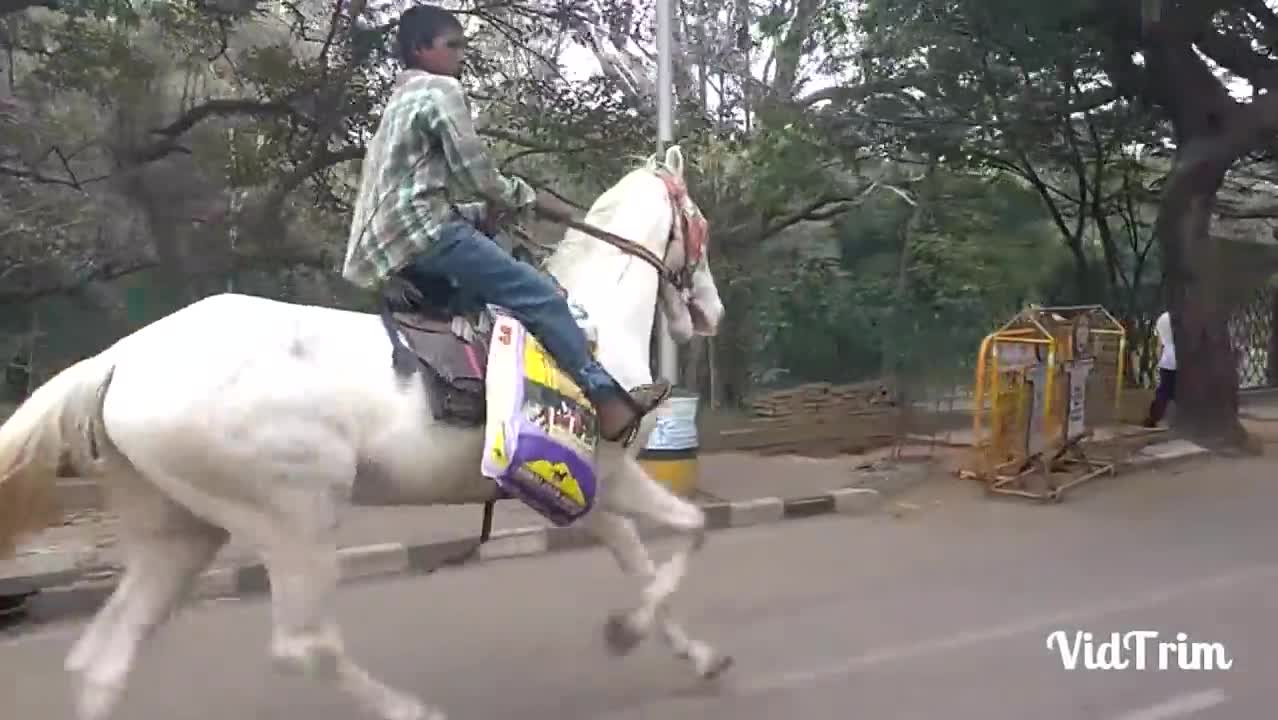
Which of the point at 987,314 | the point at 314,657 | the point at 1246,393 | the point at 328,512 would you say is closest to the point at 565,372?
the point at 328,512

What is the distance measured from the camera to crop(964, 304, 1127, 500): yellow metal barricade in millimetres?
10656

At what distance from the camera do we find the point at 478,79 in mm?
12641

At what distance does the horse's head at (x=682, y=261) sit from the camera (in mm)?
5309

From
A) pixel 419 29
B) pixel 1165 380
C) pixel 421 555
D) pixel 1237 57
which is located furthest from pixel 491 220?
pixel 1165 380

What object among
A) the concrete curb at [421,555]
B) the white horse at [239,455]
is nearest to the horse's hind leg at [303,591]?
the white horse at [239,455]

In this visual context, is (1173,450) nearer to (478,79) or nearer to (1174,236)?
(1174,236)

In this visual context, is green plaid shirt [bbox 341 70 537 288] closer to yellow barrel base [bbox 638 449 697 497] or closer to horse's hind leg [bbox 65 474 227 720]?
horse's hind leg [bbox 65 474 227 720]

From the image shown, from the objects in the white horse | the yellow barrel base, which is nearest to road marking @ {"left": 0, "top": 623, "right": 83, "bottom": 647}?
the white horse

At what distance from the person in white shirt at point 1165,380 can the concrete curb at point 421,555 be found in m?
5.45

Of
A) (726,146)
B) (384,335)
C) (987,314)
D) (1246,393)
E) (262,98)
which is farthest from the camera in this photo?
(1246,393)

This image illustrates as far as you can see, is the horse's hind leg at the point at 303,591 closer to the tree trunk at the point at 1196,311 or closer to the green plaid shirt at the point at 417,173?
the green plaid shirt at the point at 417,173

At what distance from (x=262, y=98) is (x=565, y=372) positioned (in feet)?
26.6

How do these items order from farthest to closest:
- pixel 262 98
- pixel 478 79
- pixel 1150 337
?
pixel 1150 337 < pixel 478 79 < pixel 262 98

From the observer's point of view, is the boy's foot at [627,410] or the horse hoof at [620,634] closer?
the boy's foot at [627,410]
